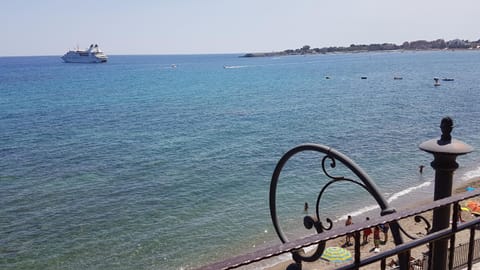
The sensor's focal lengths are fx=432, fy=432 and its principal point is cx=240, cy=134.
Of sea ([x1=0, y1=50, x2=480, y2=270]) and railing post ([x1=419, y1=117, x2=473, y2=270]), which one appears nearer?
railing post ([x1=419, y1=117, x2=473, y2=270])

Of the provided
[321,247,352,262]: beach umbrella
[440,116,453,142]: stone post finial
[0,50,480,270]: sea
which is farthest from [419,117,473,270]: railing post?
[0,50,480,270]: sea

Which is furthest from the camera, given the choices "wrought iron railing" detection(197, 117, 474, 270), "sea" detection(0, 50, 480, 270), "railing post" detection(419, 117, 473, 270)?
"sea" detection(0, 50, 480, 270)

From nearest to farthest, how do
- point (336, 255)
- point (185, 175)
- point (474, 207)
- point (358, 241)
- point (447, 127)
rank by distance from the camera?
point (358, 241)
point (447, 127)
point (336, 255)
point (474, 207)
point (185, 175)

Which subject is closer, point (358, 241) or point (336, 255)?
point (358, 241)

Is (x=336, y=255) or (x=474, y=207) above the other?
(x=474, y=207)

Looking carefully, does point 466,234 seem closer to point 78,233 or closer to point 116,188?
point 78,233

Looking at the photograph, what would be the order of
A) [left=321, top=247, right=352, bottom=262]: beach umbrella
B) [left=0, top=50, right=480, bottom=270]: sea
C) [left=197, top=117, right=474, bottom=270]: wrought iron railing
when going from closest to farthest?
[left=197, top=117, right=474, bottom=270]: wrought iron railing
[left=321, top=247, right=352, bottom=262]: beach umbrella
[left=0, top=50, right=480, bottom=270]: sea

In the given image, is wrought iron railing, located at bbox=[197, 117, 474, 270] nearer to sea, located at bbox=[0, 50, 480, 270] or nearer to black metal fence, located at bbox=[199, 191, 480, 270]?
black metal fence, located at bbox=[199, 191, 480, 270]

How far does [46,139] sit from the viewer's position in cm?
4084

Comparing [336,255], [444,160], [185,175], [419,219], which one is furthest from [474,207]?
[444,160]

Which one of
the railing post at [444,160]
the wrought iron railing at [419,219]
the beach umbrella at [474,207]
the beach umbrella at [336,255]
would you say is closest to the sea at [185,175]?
the beach umbrella at [336,255]

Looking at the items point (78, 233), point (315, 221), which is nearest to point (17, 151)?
point (78, 233)

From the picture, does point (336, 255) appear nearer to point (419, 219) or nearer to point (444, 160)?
point (419, 219)

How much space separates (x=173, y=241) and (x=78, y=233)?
4888 millimetres
